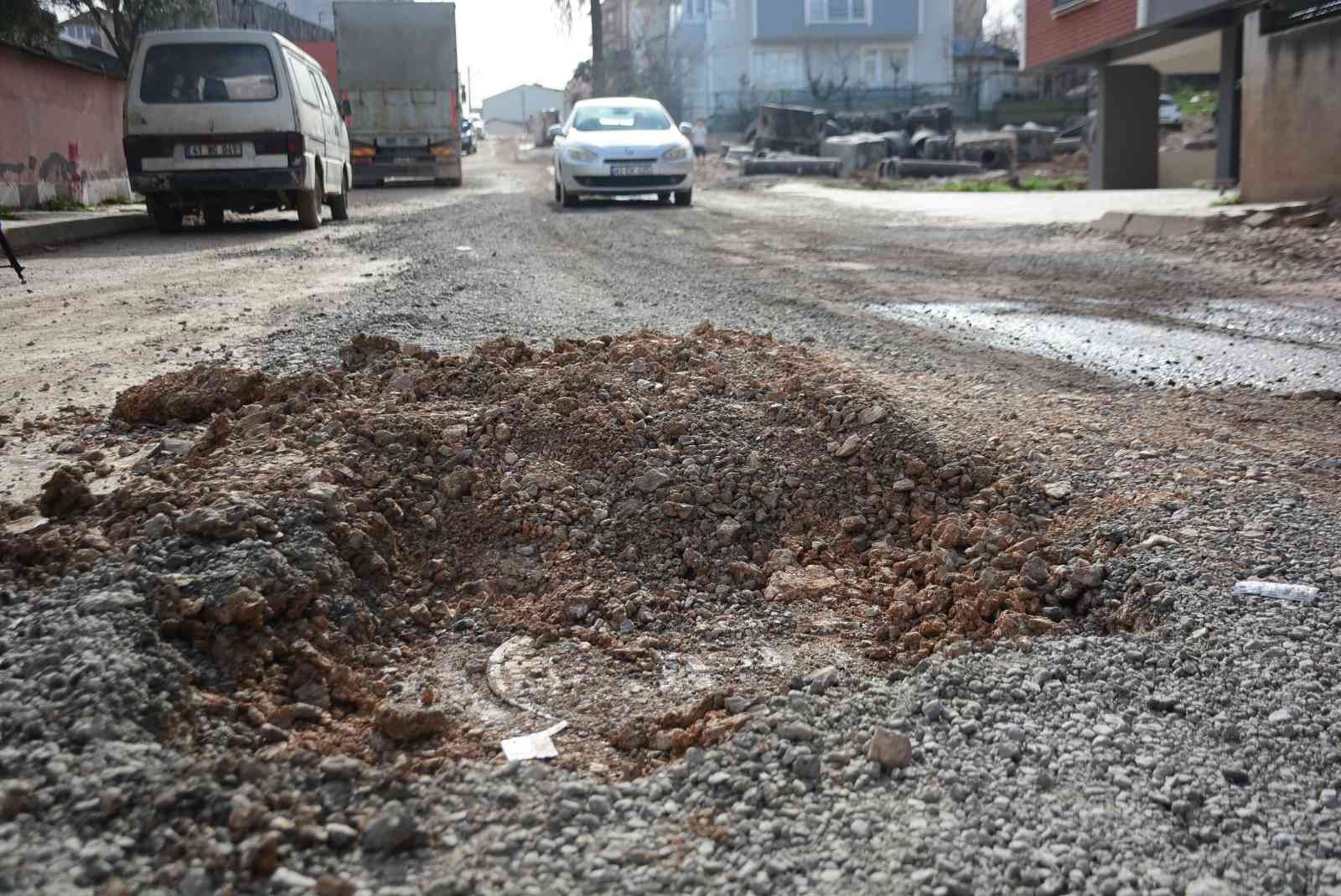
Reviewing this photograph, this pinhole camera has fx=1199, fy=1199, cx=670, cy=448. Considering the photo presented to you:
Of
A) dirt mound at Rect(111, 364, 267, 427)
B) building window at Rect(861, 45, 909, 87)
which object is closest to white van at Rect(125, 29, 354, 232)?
dirt mound at Rect(111, 364, 267, 427)

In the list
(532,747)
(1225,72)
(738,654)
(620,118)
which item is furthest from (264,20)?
(532,747)

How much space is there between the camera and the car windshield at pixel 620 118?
59.6 ft

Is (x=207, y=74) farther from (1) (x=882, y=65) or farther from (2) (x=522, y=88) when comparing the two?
(2) (x=522, y=88)

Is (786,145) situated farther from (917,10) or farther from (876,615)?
(876,615)

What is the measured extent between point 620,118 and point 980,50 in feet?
155

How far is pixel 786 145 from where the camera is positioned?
36.6m

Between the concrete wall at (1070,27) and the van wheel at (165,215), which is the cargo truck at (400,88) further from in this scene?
the van wheel at (165,215)

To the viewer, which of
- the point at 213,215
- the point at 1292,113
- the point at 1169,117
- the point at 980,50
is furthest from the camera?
the point at 980,50

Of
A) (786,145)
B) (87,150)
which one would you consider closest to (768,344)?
(87,150)

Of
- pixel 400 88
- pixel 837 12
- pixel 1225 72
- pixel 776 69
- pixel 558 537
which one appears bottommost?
pixel 558 537

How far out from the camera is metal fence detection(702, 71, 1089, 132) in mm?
48125

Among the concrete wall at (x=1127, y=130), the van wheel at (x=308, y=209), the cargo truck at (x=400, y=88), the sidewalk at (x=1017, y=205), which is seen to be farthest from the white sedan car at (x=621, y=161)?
the concrete wall at (x=1127, y=130)

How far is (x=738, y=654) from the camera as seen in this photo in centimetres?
328

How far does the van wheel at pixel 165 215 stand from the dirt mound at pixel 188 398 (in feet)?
31.6
